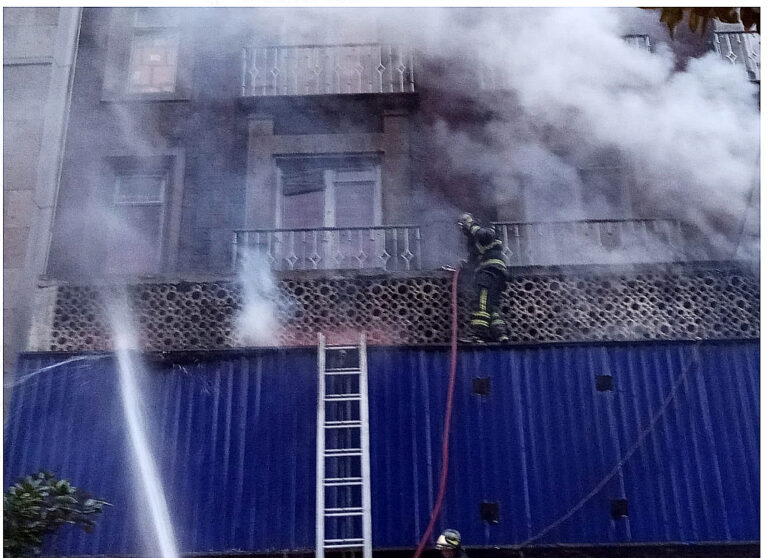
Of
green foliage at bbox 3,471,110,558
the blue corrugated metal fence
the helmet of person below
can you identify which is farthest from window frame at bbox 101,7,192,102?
the helmet of person below

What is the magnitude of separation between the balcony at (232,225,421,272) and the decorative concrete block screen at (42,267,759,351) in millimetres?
407

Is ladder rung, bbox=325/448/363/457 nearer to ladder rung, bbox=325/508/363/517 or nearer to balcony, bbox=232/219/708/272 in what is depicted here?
ladder rung, bbox=325/508/363/517

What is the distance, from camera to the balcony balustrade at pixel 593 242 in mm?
7797

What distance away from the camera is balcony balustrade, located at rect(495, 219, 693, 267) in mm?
7797

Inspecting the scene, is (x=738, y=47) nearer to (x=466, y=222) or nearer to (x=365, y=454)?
(x=466, y=222)

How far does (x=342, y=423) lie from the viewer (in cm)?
668

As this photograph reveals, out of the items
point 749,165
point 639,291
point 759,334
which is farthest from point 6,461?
point 749,165

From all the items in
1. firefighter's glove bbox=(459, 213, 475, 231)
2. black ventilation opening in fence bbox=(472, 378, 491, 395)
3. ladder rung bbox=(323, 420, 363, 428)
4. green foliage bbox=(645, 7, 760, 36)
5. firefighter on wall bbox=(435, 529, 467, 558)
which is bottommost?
firefighter on wall bbox=(435, 529, 467, 558)

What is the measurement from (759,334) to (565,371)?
2.01 m

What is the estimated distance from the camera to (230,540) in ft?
20.9

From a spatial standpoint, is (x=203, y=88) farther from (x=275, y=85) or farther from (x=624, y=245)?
(x=624, y=245)

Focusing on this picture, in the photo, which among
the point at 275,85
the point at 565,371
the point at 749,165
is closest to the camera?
the point at 565,371

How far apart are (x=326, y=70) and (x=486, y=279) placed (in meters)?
3.32

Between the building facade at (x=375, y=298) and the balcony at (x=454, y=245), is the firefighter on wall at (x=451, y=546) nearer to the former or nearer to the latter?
the building facade at (x=375, y=298)
